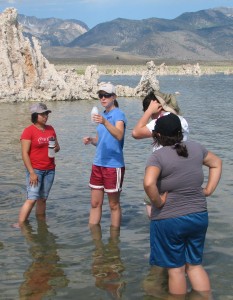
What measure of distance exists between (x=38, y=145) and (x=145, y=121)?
231 centimetres

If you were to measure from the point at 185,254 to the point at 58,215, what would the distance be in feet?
14.1

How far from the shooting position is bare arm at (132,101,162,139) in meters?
6.20

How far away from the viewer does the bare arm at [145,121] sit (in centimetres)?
620

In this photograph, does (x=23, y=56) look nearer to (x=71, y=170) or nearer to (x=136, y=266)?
(x=71, y=170)

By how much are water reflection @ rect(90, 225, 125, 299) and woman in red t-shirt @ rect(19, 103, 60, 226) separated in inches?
41.3

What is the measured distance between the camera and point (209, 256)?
23.6ft

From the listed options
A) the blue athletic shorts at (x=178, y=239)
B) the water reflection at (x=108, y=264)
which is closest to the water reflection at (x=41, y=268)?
the water reflection at (x=108, y=264)

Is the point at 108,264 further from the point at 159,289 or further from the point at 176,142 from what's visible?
the point at 176,142

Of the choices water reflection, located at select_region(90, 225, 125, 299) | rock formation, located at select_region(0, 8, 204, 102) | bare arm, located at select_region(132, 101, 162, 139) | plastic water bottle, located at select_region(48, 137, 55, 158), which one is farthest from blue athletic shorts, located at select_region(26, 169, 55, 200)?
rock formation, located at select_region(0, 8, 204, 102)

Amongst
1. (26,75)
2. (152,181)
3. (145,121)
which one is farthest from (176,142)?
(26,75)

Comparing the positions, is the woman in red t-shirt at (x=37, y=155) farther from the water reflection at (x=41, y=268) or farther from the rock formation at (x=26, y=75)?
the rock formation at (x=26, y=75)

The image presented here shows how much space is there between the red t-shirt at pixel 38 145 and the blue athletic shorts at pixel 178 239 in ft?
10.2

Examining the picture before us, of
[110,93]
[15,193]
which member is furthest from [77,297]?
[15,193]

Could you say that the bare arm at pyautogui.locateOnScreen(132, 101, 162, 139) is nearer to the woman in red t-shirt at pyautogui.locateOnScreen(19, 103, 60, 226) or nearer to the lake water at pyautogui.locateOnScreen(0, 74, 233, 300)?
the lake water at pyautogui.locateOnScreen(0, 74, 233, 300)
